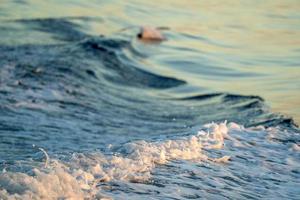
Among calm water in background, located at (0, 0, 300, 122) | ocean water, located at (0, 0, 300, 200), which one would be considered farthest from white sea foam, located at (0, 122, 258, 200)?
calm water in background, located at (0, 0, 300, 122)

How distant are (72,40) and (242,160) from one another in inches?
257

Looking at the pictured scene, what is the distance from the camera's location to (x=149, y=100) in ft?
29.6

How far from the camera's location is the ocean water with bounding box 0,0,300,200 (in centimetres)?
492

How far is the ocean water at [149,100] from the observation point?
194 inches

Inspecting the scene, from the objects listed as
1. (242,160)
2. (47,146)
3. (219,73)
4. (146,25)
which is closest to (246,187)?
(242,160)

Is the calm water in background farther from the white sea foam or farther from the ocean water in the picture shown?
the white sea foam

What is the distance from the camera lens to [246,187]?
5.08 meters

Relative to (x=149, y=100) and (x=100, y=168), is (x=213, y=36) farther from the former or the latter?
(x=100, y=168)

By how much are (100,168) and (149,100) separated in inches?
167

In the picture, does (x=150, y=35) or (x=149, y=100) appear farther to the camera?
(x=150, y=35)

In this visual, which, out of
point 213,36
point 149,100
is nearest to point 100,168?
point 149,100

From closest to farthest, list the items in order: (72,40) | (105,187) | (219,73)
Answer: (105,187), (219,73), (72,40)

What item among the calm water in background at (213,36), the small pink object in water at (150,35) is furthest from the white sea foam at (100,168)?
the small pink object in water at (150,35)

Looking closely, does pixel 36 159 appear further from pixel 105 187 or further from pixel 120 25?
pixel 120 25
